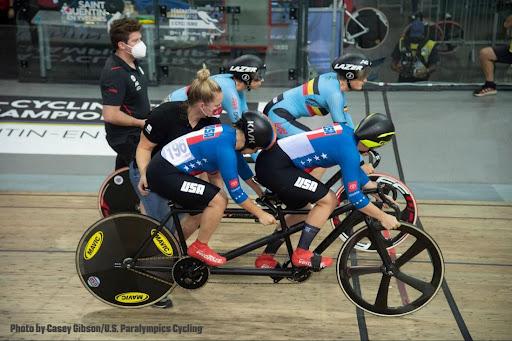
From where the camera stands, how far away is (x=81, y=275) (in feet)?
14.3

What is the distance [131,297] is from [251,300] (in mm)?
752

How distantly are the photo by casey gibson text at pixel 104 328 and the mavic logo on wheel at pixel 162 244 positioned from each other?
43 centimetres

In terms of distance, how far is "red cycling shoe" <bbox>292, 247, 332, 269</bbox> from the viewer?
435cm

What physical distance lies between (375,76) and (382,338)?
6.54 metres

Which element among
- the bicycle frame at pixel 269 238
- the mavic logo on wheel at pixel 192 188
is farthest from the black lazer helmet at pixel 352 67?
the mavic logo on wheel at pixel 192 188

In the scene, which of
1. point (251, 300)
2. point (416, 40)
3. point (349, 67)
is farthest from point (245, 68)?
point (416, 40)

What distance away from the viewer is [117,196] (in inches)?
222

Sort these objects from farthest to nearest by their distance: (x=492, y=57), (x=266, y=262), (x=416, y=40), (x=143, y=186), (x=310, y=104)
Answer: (x=416, y=40) → (x=492, y=57) → (x=310, y=104) → (x=266, y=262) → (x=143, y=186)

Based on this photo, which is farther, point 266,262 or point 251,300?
point 266,262

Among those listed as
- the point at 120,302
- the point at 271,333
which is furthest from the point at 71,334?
the point at 271,333

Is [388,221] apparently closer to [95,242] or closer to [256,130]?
[256,130]

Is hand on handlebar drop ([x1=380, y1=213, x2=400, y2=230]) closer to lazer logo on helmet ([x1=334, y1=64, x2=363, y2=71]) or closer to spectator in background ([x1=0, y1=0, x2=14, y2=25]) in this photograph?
lazer logo on helmet ([x1=334, y1=64, x2=363, y2=71])

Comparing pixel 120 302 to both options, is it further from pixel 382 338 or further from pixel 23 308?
pixel 382 338

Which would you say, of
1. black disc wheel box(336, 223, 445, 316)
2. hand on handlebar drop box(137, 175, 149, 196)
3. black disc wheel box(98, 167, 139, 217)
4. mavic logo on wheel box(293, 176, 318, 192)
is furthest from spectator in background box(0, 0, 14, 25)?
black disc wheel box(336, 223, 445, 316)
